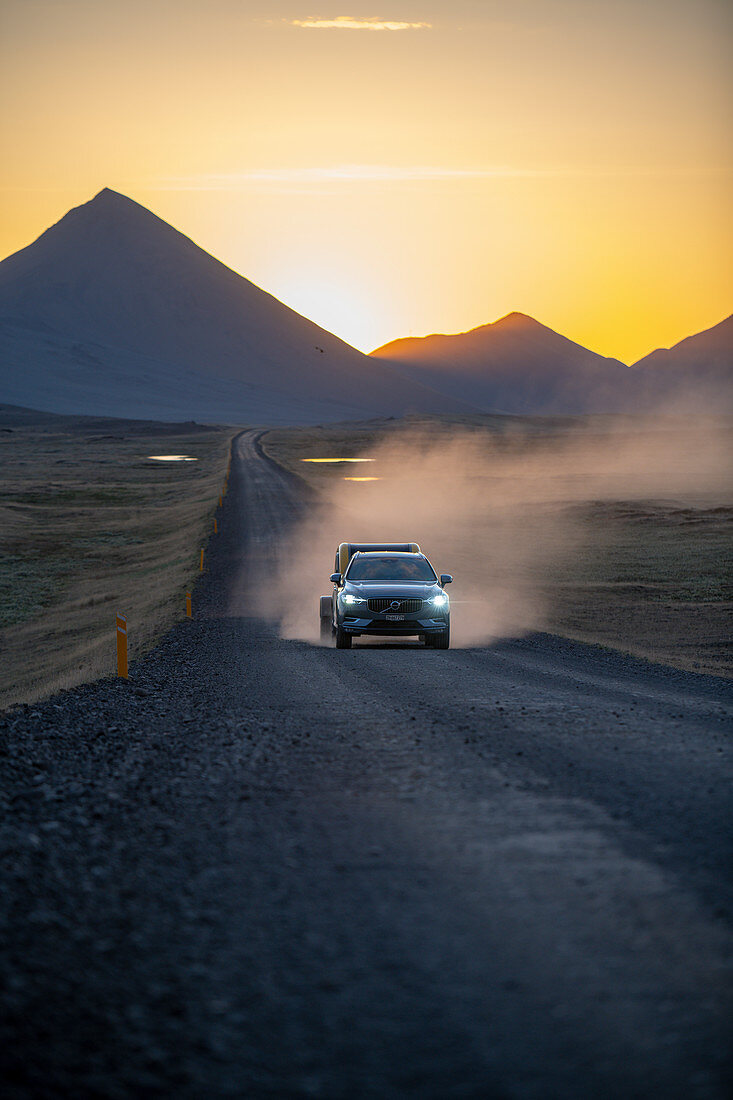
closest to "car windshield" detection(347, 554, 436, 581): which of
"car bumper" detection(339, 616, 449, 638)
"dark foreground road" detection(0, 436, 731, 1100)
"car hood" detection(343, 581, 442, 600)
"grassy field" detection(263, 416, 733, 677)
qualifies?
"car hood" detection(343, 581, 442, 600)

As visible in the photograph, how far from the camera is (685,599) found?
97.6 ft

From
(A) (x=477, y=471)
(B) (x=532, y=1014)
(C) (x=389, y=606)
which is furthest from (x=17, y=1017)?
(A) (x=477, y=471)

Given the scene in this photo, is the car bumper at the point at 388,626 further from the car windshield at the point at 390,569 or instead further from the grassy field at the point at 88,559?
the grassy field at the point at 88,559

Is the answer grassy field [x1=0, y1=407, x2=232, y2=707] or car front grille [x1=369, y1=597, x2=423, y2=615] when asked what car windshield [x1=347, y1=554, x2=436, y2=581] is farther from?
grassy field [x1=0, y1=407, x2=232, y2=707]

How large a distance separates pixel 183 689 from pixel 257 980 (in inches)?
382

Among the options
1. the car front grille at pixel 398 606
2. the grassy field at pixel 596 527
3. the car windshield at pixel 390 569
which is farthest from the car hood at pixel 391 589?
the grassy field at pixel 596 527

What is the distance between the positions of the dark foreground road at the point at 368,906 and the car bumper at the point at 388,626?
6437mm

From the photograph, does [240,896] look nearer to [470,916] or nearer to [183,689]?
[470,916]

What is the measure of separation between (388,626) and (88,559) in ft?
109

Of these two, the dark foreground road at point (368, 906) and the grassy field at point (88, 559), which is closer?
the dark foreground road at point (368, 906)

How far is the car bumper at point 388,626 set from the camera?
1814 centimetres

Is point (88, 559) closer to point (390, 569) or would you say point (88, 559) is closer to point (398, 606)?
point (390, 569)

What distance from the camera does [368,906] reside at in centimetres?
586

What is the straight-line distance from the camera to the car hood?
1819 cm
